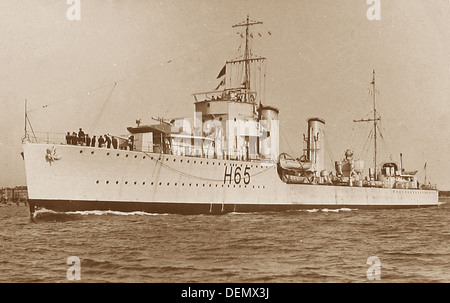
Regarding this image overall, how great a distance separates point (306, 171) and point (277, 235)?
20139mm

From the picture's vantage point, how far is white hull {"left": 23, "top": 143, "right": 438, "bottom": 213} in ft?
65.6

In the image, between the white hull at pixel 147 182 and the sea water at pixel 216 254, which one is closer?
the sea water at pixel 216 254

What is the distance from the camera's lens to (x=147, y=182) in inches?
898

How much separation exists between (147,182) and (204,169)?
12.5 ft

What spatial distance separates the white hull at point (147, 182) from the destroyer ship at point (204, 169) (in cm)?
4

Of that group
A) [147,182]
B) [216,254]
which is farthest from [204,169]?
[216,254]

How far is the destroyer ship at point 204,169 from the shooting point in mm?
20344

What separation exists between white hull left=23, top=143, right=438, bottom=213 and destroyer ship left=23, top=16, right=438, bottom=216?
0.14 ft

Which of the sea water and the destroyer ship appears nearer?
the sea water
